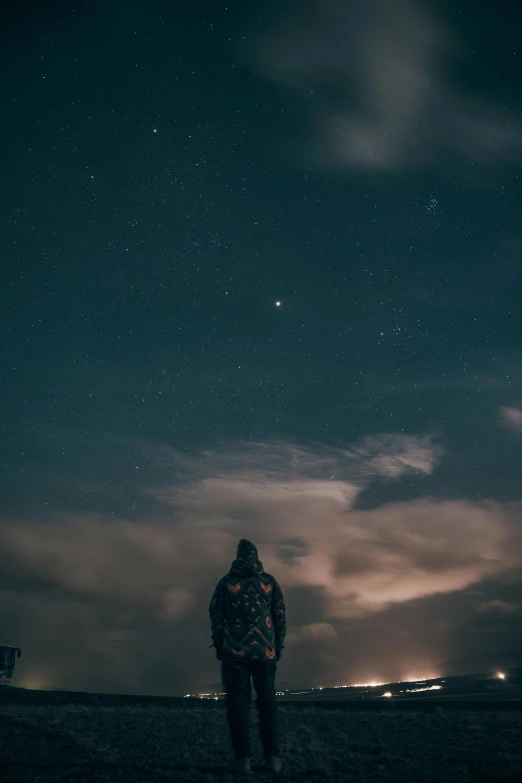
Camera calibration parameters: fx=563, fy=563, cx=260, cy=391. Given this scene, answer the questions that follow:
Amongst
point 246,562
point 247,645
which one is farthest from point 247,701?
point 246,562

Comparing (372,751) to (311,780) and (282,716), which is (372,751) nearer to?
(311,780)

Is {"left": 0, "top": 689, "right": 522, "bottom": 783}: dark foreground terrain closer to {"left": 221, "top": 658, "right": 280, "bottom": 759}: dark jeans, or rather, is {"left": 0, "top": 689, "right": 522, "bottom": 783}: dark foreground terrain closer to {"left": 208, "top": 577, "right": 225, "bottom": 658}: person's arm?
{"left": 221, "top": 658, "right": 280, "bottom": 759}: dark jeans

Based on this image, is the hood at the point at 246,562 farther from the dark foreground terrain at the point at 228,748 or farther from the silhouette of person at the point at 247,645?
the dark foreground terrain at the point at 228,748

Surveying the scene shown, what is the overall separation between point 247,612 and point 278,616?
0.60m

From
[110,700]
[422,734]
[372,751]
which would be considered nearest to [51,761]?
[372,751]

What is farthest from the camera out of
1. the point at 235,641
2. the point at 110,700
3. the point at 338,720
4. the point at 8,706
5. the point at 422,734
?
the point at 110,700

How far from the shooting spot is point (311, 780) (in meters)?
5.93

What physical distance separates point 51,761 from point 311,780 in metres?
3.12

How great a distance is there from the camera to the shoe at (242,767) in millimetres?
5746

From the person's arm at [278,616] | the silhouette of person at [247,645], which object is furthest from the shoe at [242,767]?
the person's arm at [278,616]

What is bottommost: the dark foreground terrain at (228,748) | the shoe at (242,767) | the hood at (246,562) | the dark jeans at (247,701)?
the dark foreground terrain at (228,748)

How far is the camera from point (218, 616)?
6.55 m

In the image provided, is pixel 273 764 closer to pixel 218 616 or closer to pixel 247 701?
pixel 247 701

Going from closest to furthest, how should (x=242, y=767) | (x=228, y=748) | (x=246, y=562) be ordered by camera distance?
1. (x=242, y=767)
2. (x=246, y=562)
3. (x=228, y=748)
